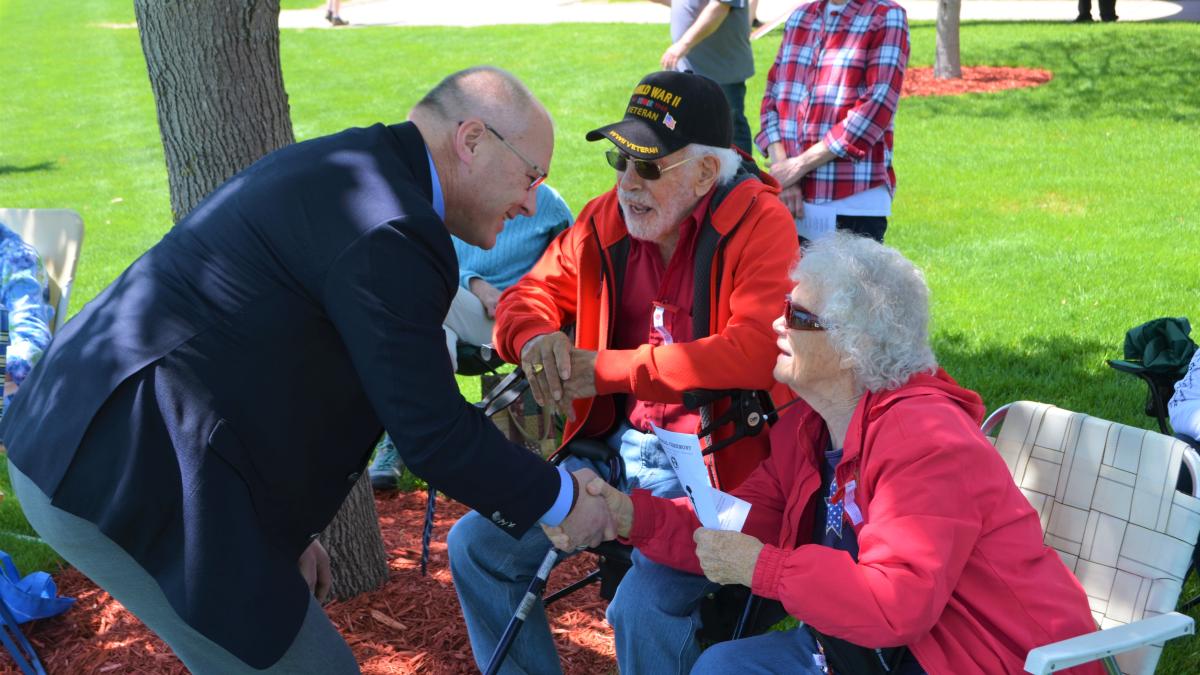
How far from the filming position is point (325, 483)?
8.84 feet

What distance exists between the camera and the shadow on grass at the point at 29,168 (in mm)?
15031

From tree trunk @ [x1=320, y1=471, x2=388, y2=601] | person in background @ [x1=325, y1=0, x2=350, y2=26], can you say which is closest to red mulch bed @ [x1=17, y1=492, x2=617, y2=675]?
tree trunk @ [x1=320, y1=471, x2=388, y2=601]

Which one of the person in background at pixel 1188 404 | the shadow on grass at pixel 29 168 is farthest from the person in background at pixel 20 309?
the shadow on grass at pixel 29 168

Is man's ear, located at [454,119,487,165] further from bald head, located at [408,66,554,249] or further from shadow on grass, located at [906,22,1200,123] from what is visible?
shadow on grass, located at [906,22,1200,123]

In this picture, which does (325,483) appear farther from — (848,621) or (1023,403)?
(1023,403)

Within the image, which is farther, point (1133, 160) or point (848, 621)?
point (1133, 160)

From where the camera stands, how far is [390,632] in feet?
14.1

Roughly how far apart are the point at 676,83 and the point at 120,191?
11.3 metres

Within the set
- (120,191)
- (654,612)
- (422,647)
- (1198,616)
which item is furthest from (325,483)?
(120,191)

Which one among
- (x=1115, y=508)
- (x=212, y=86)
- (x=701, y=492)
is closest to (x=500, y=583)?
(x=701, y=492)

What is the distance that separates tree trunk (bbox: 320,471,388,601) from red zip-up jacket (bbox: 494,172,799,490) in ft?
2.83

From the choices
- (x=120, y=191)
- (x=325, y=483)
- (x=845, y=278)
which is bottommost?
(x=120, y=191)

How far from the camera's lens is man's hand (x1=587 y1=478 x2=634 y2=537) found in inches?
124

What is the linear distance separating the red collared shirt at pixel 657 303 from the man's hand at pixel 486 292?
1.51m
